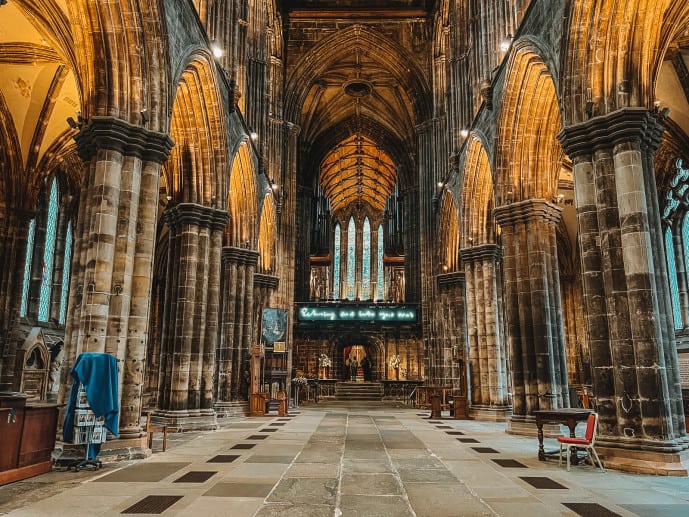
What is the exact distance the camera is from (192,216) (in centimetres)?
1395

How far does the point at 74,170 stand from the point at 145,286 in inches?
680

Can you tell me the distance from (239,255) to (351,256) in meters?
26.5

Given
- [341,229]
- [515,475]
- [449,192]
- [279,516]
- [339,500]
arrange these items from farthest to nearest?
[341,229] < [449,192] < [515,475] < [339,500] < [279,516]

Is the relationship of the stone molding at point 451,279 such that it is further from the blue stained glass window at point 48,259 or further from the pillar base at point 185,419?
the blue stained glass window at point 48,259

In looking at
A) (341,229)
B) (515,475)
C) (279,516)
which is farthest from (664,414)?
(341,229)

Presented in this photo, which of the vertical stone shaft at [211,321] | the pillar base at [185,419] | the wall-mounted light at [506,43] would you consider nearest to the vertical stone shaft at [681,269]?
the wall-mounted light at [506,43]

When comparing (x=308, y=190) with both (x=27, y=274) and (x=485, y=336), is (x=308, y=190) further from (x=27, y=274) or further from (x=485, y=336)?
(x=485, y=336)

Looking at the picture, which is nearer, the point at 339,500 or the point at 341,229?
the point at 339,500

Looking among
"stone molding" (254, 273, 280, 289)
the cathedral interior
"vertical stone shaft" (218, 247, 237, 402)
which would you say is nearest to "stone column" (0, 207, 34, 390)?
the cathedral interior

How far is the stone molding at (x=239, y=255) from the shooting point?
18594mm

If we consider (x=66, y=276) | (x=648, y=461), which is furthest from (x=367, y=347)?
(x=648, y=461)

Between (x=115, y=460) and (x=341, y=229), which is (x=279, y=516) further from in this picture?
(x=341, y=229)

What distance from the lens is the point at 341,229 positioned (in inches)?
1813

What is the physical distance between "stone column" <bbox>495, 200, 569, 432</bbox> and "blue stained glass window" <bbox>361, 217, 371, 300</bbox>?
30.2 metres
